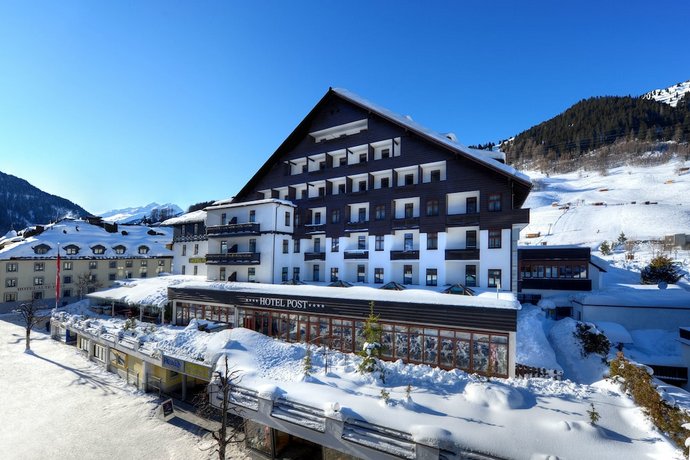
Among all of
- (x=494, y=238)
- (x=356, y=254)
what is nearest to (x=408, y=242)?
(x=356, y=254)

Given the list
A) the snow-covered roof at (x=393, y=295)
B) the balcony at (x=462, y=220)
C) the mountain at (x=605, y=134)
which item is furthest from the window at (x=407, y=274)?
the mountain at (x=605, y=134)

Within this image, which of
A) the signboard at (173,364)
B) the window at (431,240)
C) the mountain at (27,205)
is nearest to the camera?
the signboard at (173,364)

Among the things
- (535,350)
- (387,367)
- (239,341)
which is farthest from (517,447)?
(239,341)

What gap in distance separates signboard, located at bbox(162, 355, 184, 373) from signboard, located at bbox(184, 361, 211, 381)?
0.49 meters

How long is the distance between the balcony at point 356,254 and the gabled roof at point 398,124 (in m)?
11.8

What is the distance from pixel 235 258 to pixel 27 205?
209 meters

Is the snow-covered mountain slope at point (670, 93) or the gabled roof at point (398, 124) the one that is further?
the snow-covered mountain slope at point (670, 93)

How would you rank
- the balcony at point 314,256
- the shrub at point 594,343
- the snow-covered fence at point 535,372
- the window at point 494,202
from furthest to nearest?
the balcony at point 314,256 < the window at point 494,202 < the shrub at point 594,343 < the snow-covered fence at point 535,372

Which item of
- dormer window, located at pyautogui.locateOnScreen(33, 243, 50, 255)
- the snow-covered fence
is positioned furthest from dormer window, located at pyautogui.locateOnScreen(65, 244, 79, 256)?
the snow-covered fence

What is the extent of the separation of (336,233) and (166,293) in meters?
20.6

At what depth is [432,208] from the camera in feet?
87.2

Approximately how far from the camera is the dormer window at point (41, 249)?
51156 millimetres

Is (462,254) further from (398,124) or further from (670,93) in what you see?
(670,93)

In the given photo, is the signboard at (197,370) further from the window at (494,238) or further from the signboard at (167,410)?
the window at (494,238)
